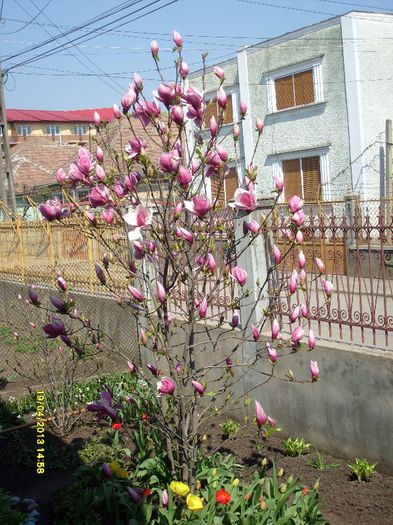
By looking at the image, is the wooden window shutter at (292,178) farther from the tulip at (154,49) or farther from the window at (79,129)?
the window at (79,129)

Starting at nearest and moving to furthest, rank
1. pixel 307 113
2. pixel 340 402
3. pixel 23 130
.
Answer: pixel 340 402, pixel 307 113, pixel 23 130

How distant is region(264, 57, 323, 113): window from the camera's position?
19141 millimetres

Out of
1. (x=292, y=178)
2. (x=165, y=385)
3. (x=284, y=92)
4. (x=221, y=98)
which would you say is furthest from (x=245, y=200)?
(x=284, y=92)

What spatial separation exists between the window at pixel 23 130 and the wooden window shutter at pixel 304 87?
5608 cm

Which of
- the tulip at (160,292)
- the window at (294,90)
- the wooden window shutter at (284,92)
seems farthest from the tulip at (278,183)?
the wooden window shutter at (284,92)

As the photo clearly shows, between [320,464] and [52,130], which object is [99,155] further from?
[52,130]

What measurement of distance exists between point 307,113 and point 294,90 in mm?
972

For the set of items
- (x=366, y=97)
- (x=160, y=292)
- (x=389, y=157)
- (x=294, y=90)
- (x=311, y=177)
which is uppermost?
(x=294, y=90)

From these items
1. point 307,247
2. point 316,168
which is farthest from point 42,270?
point 316,168

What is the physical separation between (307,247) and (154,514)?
347 centimetres

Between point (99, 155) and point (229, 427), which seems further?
point (229, 427)

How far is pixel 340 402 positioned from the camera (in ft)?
17.3

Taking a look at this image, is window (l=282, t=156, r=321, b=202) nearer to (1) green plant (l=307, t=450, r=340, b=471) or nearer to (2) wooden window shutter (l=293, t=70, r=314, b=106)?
(2) wooden window shutter (l=293, t=70, r=314, b=106)

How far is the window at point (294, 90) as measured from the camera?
64.0 ft
